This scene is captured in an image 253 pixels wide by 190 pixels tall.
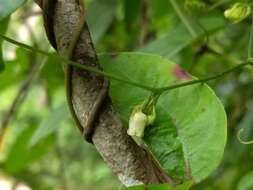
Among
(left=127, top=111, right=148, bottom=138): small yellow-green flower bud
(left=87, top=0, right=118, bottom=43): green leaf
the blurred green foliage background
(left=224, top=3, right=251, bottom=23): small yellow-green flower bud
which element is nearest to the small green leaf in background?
the blurred green foliage background

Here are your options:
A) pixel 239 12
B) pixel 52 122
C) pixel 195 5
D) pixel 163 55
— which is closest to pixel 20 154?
pixel 52 122

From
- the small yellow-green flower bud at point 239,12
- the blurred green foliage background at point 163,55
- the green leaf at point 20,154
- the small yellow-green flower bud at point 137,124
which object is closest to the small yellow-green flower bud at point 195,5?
the blurred green foliage background at point 163,55

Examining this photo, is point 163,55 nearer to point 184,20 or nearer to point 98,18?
point 184,20

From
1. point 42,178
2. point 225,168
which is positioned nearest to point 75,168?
point 42,178

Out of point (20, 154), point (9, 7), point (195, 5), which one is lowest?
point (20, 154)

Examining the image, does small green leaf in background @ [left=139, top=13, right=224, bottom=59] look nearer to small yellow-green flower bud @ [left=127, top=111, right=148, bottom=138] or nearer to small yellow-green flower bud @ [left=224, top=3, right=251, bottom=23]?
small yellow-green flower bud @ [left=224, top=3, right=251, bottom=23]

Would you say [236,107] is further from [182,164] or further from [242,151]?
[182,164]

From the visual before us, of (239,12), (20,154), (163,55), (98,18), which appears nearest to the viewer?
(239,12)
